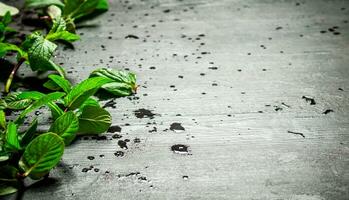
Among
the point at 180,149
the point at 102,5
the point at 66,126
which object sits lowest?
the point at 180,149

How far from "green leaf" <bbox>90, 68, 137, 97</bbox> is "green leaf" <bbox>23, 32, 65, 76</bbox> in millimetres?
127

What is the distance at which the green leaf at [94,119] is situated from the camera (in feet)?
2.67

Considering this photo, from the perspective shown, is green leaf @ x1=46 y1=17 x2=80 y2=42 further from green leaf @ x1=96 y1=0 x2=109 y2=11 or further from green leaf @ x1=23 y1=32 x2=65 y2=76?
green leaf @ x1=96 y1=0 x2=109 y2=11

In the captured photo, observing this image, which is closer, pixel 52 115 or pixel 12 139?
pixel 12 139

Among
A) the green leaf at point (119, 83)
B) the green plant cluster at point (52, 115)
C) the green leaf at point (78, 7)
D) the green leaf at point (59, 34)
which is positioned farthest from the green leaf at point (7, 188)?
the green leaf at point (78, 7)

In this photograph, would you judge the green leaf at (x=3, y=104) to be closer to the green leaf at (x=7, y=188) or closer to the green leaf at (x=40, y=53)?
the green leaf at (x=40, y=53)

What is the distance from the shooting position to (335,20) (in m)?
1.33

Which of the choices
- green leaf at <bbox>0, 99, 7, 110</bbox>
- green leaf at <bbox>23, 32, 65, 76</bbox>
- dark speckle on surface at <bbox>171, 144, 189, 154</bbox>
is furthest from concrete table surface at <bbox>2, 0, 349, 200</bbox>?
green leaf at <bbox>0, 99, 7, 110</bbox>

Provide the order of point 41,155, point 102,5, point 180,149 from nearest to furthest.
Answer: point 41,155 < point 180,149 < point 102,5

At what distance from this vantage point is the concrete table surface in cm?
72

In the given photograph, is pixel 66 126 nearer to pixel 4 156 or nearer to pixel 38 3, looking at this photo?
pixel 4 156

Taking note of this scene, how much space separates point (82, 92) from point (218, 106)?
0.35 metres

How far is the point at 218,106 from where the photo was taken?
3.08 ft

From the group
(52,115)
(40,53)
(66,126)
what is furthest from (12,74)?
(66,126)
